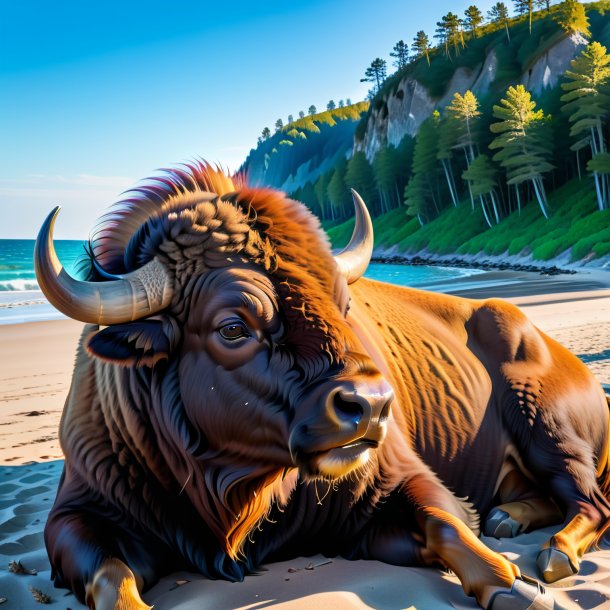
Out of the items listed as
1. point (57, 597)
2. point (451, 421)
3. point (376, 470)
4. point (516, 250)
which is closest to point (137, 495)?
point (57, 597)

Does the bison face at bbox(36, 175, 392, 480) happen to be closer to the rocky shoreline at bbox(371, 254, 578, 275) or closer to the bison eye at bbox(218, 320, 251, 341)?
the bison eye at bbox(218, 320, 251, 341)

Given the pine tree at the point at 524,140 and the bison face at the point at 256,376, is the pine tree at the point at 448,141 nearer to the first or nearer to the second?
the pine tree at the point at 524,140

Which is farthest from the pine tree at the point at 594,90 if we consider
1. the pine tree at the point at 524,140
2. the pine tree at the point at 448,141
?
the pine tree at the point at 448,141

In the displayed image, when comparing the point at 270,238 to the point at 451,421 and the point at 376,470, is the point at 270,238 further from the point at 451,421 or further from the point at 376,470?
the point at 451,421

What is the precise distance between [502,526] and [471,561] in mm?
977

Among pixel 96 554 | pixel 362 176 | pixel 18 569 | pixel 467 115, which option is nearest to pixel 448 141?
pixel 467 115

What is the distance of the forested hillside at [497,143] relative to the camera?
45.4 m

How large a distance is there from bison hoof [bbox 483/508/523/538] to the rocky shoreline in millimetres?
29574

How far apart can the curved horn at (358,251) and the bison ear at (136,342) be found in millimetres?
998

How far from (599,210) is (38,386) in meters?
41.0

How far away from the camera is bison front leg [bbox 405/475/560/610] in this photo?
2684 millimetres

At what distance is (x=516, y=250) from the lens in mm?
44156

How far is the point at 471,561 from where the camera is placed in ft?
9.32

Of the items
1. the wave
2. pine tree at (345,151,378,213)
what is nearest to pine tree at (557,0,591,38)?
pine tree at (345,151,378,213)
